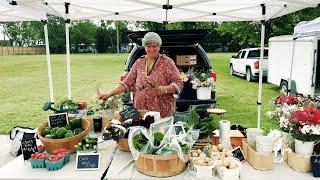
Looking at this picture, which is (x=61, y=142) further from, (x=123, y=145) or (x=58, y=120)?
(x=123, y=145)

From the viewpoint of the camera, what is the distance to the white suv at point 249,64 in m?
11.9

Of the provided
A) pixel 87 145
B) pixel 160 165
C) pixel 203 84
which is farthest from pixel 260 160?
pixel 203 84

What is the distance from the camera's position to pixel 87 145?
7.60ft

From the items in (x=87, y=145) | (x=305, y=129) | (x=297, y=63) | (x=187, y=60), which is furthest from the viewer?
(x=297, y=63)

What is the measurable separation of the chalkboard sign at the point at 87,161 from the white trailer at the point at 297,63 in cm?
569

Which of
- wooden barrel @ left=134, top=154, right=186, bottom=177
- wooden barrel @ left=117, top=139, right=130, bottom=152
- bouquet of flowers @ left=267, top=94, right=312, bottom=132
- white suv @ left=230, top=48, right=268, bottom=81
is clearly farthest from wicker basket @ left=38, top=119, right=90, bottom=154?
white suv @ left=230, top=48, right=268, bottom=81

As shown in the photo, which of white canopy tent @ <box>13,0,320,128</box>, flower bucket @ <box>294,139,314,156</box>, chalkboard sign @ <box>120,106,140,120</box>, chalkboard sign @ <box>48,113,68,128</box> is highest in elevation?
white canopy tent @ <box>13,0,320,128</box>

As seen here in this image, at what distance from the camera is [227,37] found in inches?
1588

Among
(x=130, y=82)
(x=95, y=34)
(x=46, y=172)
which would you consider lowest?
(x=46, y=172)

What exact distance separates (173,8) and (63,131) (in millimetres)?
2732

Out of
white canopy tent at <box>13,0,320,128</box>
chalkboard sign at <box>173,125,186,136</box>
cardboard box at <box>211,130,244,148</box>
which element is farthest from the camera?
white canopy tent at <box>13,0,320,128</box>

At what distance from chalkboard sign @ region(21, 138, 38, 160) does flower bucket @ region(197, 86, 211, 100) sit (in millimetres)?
3616

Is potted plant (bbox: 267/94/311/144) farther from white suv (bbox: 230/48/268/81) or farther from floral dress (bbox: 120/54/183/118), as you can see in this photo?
white suv (bbox: 230/48/268/81)

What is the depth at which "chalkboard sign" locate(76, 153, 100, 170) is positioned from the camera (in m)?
2.19
